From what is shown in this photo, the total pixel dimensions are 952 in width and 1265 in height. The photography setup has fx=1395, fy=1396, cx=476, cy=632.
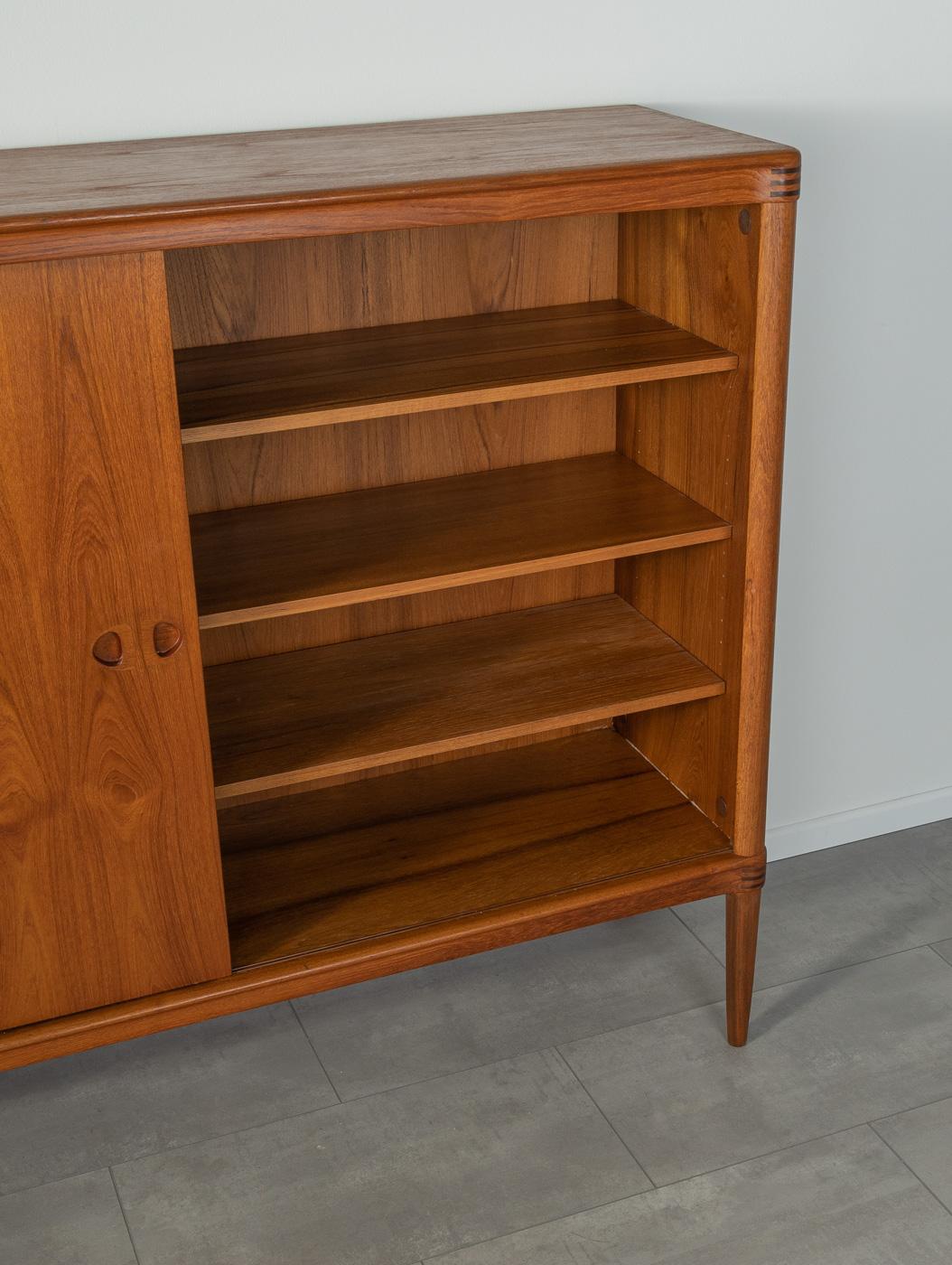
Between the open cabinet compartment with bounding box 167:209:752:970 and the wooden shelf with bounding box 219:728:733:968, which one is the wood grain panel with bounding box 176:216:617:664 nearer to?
the open cabinet compartment with bounding box 167:209:752:970

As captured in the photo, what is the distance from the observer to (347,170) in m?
1.54

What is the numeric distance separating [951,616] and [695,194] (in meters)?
1.20

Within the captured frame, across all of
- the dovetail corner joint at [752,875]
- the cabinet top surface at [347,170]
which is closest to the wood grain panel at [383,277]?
the cabinet top surface at [347,170]

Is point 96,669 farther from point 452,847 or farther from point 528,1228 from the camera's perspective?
point 528,1228

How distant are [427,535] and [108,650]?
0.47m

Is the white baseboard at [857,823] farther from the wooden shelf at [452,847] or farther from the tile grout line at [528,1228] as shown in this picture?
the tile grout line at [528,1228]

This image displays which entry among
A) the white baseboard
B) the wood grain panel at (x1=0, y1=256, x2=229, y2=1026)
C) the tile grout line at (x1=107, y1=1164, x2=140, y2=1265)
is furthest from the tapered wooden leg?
the tile grout line at (x1=107, y1=1164, x2=140, y2=1265)

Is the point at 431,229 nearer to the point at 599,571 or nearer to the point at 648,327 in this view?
the point at 648,327

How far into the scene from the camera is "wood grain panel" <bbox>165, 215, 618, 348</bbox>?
178 centimetres

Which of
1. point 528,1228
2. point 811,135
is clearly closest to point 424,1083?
point 528,1228

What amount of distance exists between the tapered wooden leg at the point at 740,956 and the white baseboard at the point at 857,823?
51 centimetres

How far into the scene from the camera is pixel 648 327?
6.09 ft

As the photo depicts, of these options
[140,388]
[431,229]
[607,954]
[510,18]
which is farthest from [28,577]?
[607,954]

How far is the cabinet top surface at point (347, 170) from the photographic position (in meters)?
1.38
